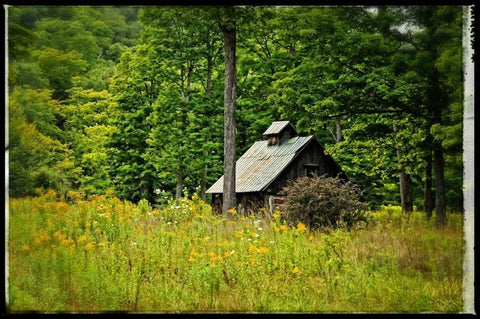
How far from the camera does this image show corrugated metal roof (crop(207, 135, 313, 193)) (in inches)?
534

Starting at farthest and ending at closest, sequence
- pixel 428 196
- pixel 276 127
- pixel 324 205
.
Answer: pixel 276 127
pixel 324 205
pixel 428 196

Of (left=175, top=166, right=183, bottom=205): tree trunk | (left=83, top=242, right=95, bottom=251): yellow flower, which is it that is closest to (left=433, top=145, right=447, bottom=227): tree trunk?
(left=83, top=242, right=95, bottom=251): yellow flower

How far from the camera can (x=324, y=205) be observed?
11250mm

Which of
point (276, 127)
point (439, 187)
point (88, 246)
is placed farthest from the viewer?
point (276, 127)

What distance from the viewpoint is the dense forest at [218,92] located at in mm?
8859

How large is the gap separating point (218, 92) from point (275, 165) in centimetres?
246

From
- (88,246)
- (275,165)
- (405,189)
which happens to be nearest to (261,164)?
(275,165)

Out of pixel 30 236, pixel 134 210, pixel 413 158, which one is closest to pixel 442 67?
pixel 413 158

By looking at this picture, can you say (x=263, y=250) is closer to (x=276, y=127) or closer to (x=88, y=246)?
(x=88, y=246)

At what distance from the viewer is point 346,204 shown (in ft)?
36.7

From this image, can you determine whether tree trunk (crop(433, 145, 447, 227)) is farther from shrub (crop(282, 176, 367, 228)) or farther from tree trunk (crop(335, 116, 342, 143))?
tree trunk (crop(335, 116, 342, 143))

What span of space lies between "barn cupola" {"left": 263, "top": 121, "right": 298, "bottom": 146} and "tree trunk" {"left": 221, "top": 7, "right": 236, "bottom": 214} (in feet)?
2.76

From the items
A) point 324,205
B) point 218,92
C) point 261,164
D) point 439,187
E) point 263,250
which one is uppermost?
point 218,92

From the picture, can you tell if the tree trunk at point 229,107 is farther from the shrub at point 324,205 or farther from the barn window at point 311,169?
the shrub at point 324,205
